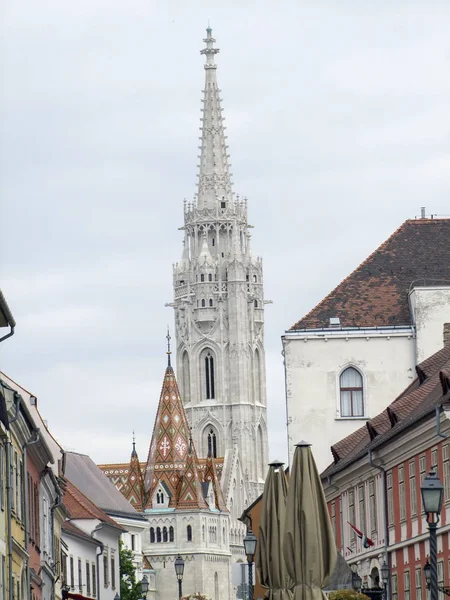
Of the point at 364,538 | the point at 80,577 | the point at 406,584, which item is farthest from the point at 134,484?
the point at 406,584

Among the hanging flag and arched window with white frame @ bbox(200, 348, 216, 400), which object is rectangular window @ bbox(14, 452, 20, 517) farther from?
arched window with white frame @ bbox(200, 348, 216, 400)

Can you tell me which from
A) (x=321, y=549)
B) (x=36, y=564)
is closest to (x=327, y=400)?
(x=36, y=564)

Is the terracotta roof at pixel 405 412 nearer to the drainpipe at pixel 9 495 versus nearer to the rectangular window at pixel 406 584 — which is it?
the rectangular window at pixel 406 584

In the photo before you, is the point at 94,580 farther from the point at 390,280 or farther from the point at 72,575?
the point at 390,280

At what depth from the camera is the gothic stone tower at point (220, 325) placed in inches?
7328

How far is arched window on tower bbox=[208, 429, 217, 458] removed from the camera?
188 metres

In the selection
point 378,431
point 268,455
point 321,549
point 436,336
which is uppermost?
point 268,455

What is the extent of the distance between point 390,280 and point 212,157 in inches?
5173

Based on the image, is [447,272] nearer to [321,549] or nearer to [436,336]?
[436,336]

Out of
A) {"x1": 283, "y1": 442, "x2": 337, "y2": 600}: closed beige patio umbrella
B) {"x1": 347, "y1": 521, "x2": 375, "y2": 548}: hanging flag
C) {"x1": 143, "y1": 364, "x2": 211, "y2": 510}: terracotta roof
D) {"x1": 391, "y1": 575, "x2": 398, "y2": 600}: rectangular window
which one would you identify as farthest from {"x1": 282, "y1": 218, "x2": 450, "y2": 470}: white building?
{"x1": 143, "y1": 364, "x2": 211, "y2": 510}: terracotta roof

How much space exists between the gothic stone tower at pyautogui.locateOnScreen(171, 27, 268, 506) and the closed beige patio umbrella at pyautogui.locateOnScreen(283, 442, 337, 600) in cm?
15921

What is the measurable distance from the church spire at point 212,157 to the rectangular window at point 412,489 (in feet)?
488

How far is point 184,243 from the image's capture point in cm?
19238

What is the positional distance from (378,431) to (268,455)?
5883 inches
